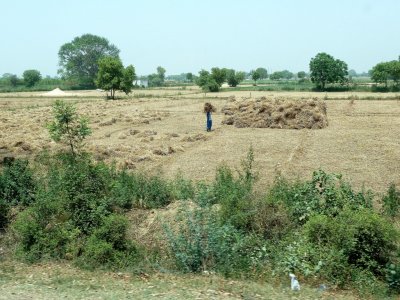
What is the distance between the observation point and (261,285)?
7.07 meters

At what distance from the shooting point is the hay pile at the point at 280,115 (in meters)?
29.6

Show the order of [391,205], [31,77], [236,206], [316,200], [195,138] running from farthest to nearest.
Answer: [31,77] → [195,138] → [391,205] → [316,200] → [236,206]

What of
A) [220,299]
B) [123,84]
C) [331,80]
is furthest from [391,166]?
[331,80]

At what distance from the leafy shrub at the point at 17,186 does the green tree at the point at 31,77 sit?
107801 mm

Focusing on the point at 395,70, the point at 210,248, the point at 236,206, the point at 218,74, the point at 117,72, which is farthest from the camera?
the point at 218,74

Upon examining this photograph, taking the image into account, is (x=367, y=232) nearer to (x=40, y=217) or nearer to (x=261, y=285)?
(x=261, y=285)

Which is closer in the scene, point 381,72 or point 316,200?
point 316,200

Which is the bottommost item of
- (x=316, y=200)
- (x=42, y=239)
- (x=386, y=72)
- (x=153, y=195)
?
(x=42, y=239)

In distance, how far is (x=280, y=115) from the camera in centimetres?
3031

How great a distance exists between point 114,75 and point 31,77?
61.5m

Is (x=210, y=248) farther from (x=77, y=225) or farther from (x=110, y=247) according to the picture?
(x=77, y=225)

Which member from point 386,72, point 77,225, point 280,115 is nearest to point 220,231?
point 77,225

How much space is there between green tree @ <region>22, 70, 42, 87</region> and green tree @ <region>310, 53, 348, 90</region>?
69.4m

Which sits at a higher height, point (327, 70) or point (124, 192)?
point (327, 70)
